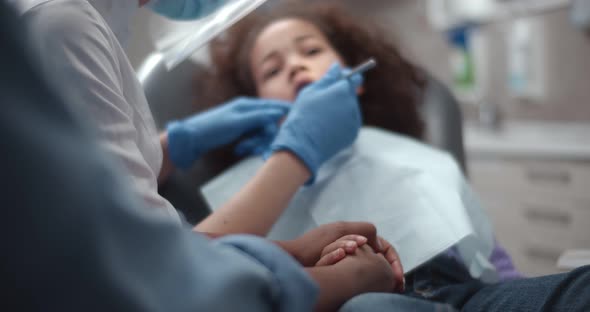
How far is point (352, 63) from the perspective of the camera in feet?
4.28

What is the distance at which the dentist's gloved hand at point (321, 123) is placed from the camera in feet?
2.60

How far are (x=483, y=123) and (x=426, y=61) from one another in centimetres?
43

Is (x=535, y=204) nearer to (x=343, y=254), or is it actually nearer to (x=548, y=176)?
(x=548, y=176)

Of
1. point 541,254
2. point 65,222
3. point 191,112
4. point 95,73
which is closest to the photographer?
point 65,222

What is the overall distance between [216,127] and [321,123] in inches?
10.6

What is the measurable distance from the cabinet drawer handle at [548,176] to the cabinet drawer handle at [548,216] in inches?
3.8

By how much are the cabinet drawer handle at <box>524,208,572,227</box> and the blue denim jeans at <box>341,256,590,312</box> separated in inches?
39.7

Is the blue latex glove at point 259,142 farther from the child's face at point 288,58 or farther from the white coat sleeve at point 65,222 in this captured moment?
the white coat sleeve at point 65,222

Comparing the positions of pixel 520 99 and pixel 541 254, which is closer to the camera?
pixel 541 254

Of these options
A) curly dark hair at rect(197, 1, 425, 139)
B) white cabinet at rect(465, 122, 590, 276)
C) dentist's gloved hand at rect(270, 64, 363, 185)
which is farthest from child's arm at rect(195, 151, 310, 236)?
white cabinet at rect(465, 122, 590, 276)

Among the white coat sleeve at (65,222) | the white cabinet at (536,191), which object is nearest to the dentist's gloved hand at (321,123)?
the white coat sleeve at (65,222)

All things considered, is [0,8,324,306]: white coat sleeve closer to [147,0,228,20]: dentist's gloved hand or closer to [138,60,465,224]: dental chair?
[147,0,228,20]: dentist's gloved hand

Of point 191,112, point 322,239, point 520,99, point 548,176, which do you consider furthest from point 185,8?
point 520,99

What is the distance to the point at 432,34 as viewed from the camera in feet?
7.57
